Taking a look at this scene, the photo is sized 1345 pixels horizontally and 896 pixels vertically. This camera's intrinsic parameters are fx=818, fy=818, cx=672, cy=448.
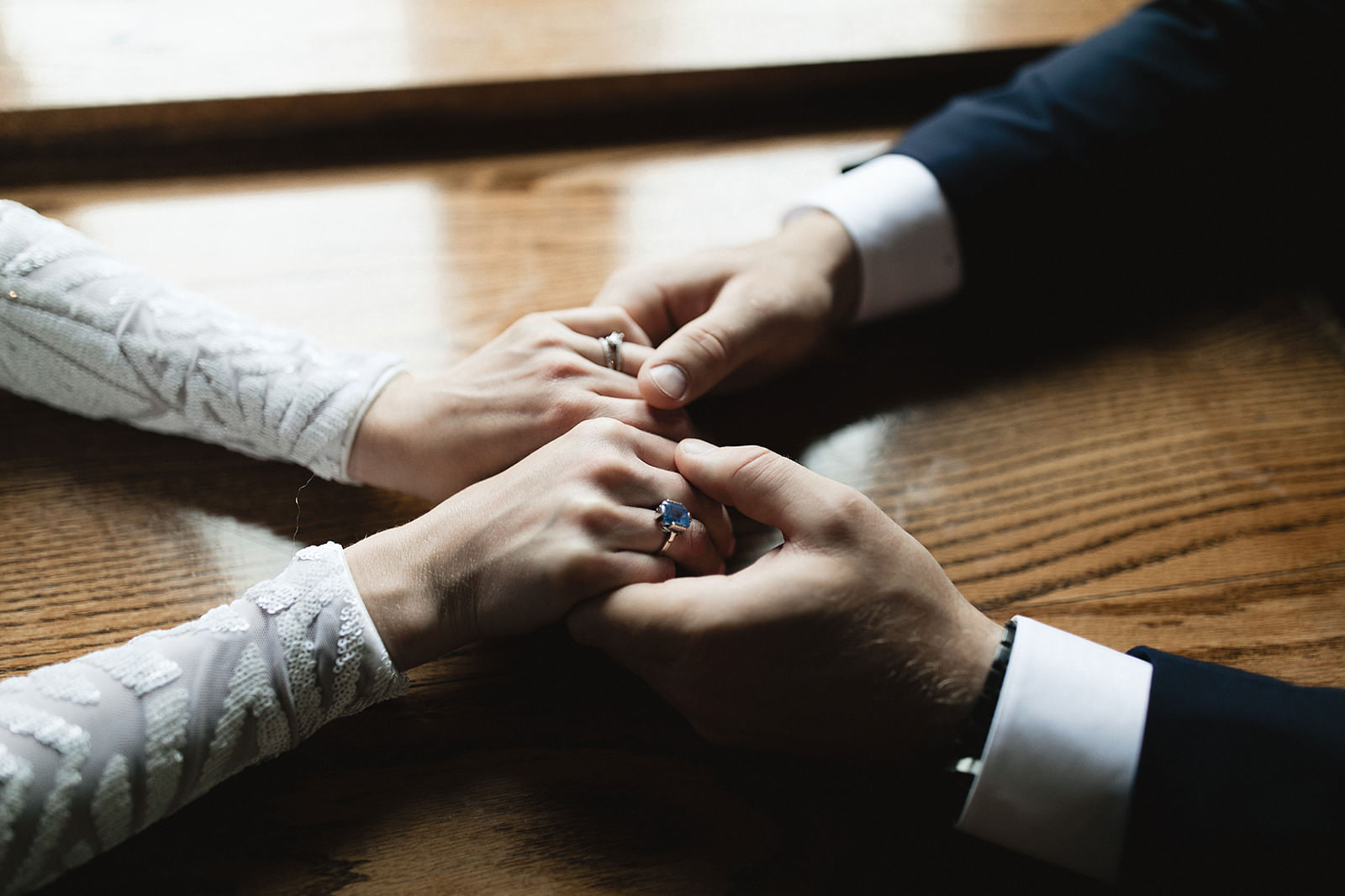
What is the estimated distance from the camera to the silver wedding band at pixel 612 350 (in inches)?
29.3

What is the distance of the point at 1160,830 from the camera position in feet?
1.77

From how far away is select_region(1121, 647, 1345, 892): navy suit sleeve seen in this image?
1.71 ft

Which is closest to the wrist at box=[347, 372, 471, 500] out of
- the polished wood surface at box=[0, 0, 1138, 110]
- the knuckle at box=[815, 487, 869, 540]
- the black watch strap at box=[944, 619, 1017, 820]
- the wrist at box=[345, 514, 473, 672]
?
the wrist at box=[345, 514, 473, 672]

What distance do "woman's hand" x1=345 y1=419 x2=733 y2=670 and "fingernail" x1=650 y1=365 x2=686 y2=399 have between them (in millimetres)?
82

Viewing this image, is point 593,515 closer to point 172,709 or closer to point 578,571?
point 578,571

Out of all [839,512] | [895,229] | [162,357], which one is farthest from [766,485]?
[162,357]

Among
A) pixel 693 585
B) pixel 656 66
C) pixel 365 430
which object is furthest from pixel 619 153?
pixel 693 585

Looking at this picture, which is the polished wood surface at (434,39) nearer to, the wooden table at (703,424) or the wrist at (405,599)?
the wooden table at (703,424)

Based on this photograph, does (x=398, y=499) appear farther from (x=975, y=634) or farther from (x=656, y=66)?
(x=656, y=66)

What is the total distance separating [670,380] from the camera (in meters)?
0.69

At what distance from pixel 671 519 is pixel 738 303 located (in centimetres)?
23

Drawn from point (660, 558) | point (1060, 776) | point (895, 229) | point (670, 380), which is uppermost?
point (895, 229)

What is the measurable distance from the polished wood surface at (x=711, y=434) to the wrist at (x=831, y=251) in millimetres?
53

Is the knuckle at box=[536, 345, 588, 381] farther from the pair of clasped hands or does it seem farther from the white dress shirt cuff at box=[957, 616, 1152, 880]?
the white dress shirt cuff at box=[957, 616, 1152, 880]
